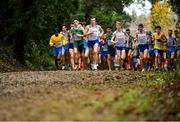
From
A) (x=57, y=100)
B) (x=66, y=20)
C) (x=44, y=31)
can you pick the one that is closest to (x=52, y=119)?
(x=57, y=100)

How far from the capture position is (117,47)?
26203mm

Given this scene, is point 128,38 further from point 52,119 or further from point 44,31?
point 52,119

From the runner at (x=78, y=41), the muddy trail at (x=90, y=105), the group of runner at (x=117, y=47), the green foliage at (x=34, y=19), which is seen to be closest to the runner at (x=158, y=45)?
the group of runner at (x=117, y=47)

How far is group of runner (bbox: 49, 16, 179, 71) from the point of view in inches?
975

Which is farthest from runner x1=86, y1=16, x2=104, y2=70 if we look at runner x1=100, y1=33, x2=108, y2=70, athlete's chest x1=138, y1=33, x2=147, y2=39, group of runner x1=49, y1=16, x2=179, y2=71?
runner x1=100, y1=33, x2=108, y2=70

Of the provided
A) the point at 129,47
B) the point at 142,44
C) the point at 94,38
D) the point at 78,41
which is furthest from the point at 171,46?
the point at 78,41

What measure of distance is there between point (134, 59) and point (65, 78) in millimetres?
10205

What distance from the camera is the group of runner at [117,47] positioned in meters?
24.8

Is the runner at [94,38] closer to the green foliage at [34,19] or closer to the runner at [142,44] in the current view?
the runner at [142,44]

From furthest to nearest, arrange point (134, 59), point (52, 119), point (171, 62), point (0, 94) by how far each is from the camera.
Answer: point (134, 59) → point (171, 62) → point (0, 94) → point (52, 119)

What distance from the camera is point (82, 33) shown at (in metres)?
24.8

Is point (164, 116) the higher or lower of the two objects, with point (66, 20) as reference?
lower

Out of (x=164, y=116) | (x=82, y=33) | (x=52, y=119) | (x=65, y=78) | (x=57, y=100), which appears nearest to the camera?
(x=52, y=119)

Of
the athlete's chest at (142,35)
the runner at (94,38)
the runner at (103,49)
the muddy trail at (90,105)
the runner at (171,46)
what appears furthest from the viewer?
the runner at (103,49)
